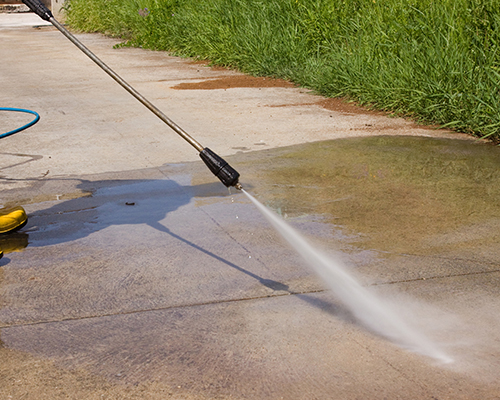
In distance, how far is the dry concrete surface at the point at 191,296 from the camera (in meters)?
2.38

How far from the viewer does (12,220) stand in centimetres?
373

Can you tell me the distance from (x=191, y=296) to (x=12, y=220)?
135cm

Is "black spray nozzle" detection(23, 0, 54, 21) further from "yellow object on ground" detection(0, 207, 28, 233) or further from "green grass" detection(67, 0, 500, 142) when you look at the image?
"green grass" detection(67, 0, 500, 142)

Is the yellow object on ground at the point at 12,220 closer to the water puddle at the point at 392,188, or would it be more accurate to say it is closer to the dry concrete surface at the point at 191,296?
the dry concrete surface at the point at 191,296

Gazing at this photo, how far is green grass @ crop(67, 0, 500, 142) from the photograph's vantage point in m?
6.35

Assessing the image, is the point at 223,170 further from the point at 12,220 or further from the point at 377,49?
the point at 377,49

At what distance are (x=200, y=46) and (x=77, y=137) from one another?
592 centimetres

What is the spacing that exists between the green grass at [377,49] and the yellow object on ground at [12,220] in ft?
13.3

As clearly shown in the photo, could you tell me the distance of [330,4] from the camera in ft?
29.5

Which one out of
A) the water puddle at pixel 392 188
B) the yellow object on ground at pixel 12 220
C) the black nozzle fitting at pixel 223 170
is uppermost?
the black nozzle fitting at pixel 223 170

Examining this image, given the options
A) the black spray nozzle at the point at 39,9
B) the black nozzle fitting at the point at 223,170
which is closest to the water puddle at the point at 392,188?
the black nozzle fitting at the point at 223,170

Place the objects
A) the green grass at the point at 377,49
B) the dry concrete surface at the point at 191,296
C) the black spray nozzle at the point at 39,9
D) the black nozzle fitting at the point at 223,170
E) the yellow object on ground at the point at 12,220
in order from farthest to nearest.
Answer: the green grass at the point at 377,49, the yellow object on ground at the point at 12,220, the black spray nozzle at the point at 39,9, the black nozzle fitting at the point at 223,170, the dry concrete surface at the point at 191,296

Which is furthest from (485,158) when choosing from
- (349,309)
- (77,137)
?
(77,137)

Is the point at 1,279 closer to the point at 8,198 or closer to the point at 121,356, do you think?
the point at 121,356
